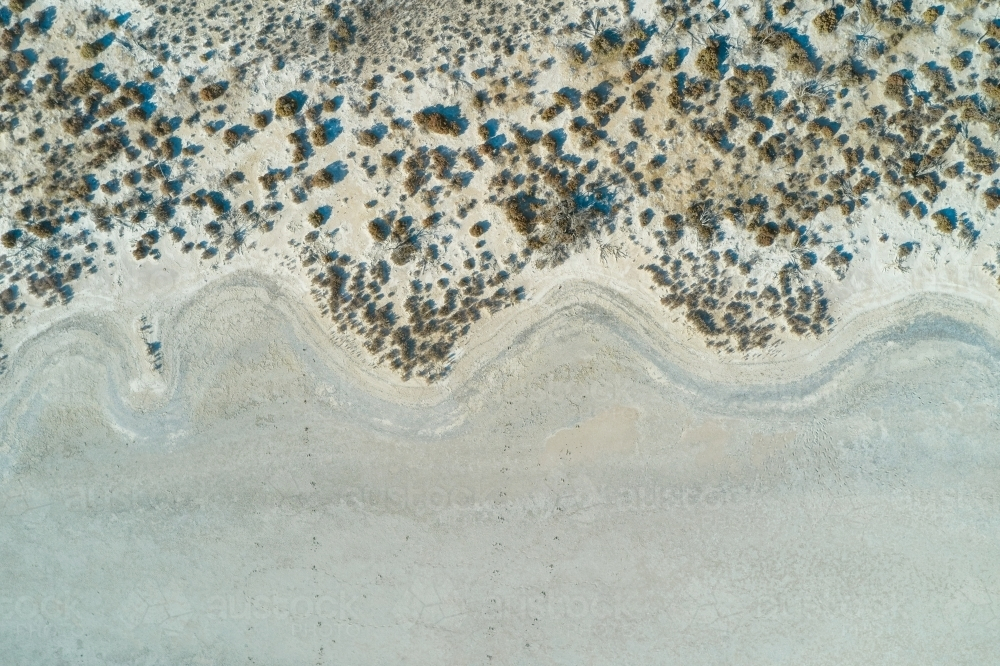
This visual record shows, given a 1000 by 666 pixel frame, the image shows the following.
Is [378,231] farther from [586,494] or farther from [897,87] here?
[897,87]

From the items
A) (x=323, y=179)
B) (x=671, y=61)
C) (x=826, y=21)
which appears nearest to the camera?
(x=826, y=21)

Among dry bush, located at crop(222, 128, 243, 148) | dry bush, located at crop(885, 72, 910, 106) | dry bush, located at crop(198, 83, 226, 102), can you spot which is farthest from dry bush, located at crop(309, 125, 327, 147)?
dry bush, located at crop(885, 72, 910, 106)

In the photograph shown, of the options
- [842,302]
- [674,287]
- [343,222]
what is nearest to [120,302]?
[343,222]

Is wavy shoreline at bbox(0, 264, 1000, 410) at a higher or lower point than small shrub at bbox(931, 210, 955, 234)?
lower

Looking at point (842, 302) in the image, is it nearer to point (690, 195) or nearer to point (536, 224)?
point (690, 195)

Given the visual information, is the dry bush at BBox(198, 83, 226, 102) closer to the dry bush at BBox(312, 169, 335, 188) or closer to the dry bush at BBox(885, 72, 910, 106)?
the dry bush at BBox(312, 169, 335, 188)

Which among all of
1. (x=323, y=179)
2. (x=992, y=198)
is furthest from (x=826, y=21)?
(x=323, y=179)

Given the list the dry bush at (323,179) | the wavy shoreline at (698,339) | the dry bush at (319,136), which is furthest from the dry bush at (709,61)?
the dry bush at (323,179)

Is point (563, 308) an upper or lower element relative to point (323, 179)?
lower

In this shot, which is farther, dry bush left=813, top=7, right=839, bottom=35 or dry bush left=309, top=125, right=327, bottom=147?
dry bush left=309, top=125, right=327, bottom=147
